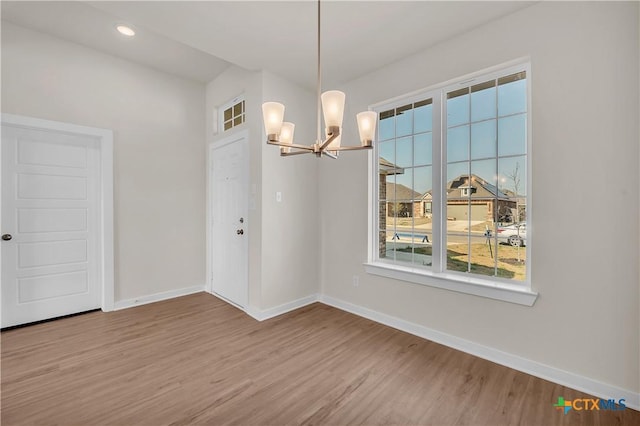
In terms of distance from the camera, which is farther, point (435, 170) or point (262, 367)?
point (435, 170)

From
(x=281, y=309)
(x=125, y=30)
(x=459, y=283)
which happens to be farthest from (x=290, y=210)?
(x=125, y=30)

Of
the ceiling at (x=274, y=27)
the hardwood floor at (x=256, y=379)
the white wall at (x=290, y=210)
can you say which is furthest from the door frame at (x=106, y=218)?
the white wall at (x=290, y=210)

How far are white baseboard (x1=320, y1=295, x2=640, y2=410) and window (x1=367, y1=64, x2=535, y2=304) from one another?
51 cm

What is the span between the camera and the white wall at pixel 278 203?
3.16 m

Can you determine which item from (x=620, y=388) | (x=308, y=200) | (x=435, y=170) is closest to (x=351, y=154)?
(x=308, y=200)

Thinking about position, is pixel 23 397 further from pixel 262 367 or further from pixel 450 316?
pixel 450 316

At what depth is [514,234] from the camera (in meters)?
2.30

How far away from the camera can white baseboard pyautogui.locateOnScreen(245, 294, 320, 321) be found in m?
3.15

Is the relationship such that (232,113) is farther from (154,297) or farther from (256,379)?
(256,379)

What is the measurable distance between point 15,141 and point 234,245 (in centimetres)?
241

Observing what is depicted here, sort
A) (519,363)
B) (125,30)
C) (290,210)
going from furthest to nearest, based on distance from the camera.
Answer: (290,210) < (125,30) < (519,363)

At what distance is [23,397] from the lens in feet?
6.06

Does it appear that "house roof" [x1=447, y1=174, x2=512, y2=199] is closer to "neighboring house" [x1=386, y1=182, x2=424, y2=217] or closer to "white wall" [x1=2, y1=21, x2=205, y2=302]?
"neighboring house" [x1=386, y1=182, x2=424, y2=217]

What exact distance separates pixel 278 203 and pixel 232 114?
145cm
